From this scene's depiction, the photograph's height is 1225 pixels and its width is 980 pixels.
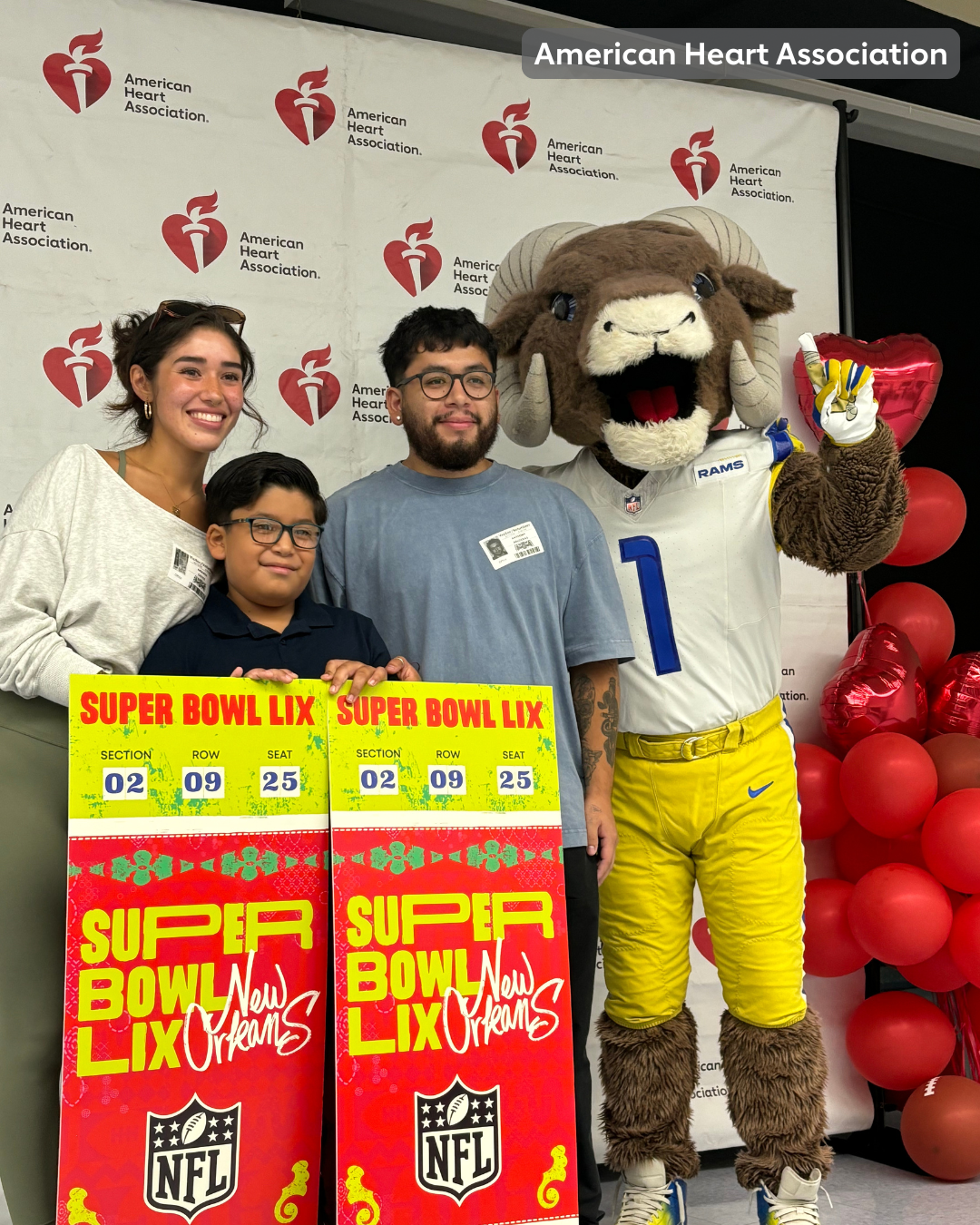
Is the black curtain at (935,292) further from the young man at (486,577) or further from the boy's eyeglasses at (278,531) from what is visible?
the boy's eyeglasses at (278,531)

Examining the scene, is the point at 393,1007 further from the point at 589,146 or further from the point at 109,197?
the point at 589,146

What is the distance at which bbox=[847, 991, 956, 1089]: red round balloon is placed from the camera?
2.96 meters

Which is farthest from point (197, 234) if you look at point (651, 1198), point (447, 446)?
point (651, 1198)

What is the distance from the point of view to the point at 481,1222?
5.73 feet

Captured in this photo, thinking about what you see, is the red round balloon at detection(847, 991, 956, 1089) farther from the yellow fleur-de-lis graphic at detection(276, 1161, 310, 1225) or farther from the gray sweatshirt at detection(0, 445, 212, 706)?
the gray sweatshirt at detection(0, 445, 212, 706)

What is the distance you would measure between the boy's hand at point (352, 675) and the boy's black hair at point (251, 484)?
1.10ft

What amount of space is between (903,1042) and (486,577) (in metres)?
1.70

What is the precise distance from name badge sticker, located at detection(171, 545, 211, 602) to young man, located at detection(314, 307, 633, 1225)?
0.25 metres

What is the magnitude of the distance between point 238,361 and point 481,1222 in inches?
57.9

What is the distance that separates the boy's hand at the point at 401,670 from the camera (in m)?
1.94

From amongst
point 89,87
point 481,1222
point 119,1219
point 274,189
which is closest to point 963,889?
point 481,1222

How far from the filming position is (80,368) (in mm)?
2842

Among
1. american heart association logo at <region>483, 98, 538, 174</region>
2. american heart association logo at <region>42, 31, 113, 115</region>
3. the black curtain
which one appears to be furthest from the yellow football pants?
the black curtain

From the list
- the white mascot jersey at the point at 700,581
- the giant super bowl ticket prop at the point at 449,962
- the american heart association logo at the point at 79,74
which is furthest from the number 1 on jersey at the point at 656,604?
the american heart association logo at the point at 79,74
